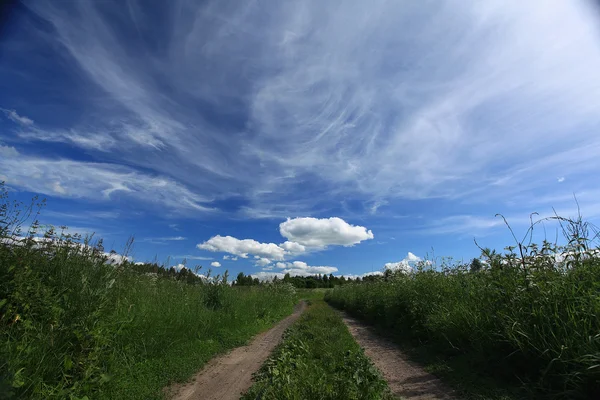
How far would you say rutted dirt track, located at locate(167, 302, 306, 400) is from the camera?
580 cm

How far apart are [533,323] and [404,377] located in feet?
8.63

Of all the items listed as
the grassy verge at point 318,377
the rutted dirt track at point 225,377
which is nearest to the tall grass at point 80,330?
the rutted dirt track at point 225,377

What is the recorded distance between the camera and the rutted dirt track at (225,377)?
580cm

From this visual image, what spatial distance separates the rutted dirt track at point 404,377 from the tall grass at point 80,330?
4377 millimetres

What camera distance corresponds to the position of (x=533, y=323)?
498cm

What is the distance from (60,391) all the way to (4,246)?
9.11 ft

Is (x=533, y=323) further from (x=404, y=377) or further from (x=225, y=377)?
(x=225, y=377)

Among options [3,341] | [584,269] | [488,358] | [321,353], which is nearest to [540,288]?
[584,269]

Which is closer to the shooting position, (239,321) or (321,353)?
(321,353)

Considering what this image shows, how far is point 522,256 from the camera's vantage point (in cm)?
598

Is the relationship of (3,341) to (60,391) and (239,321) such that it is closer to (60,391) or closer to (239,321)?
(60,391)

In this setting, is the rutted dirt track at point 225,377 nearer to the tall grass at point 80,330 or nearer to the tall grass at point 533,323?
the tall grass at point 80,330

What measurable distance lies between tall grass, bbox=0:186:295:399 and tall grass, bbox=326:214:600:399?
6.17 meters

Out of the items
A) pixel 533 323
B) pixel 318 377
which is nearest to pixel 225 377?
pixel 318 377
